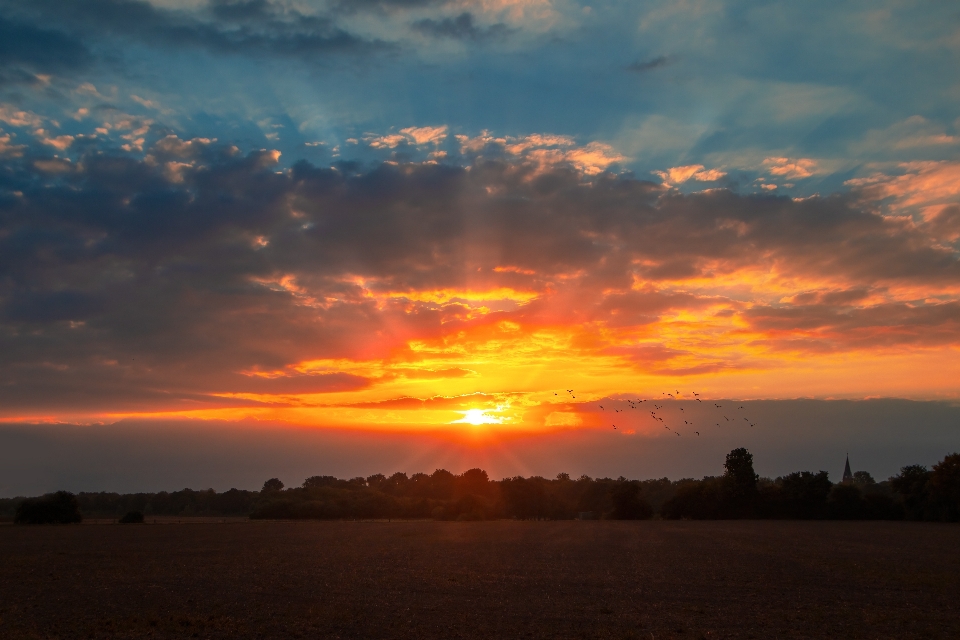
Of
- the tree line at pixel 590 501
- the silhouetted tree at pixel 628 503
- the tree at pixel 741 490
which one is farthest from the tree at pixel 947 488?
the silhouetted tree at pixel 628 503

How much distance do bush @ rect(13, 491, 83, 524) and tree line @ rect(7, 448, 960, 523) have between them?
98 millimetres

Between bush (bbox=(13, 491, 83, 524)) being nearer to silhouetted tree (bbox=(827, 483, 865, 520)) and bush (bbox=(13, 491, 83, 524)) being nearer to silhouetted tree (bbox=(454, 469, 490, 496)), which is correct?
silhouetted tree (bbox=(454, 469, 490, 496))

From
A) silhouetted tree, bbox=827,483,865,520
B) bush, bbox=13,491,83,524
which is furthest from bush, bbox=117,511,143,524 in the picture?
silhouetted tree, bbox=827,483,865,520

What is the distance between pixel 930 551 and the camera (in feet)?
123

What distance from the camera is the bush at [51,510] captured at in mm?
73562

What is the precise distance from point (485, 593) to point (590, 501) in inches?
3784

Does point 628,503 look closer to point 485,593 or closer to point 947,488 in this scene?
point 947,488

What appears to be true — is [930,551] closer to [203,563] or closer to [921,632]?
[921,632]

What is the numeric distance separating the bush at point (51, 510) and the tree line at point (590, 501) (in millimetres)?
98

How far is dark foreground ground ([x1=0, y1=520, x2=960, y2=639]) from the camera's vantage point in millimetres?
15922

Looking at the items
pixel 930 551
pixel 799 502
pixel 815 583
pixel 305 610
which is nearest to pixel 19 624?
pixel 305 610

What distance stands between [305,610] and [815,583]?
1770cm

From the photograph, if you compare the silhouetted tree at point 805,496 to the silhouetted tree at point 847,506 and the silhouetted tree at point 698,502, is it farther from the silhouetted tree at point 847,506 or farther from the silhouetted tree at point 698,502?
the silhouetted tree at point 698,502

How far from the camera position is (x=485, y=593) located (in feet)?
70.4
